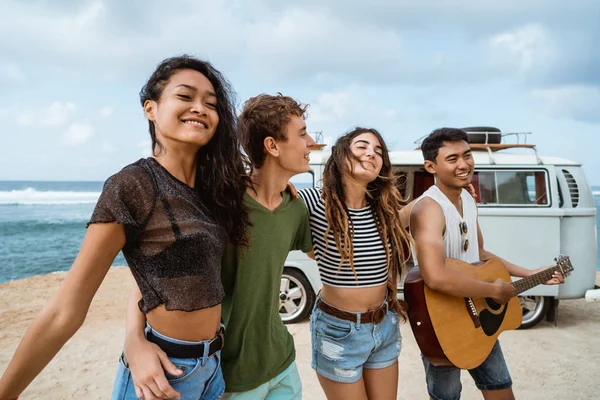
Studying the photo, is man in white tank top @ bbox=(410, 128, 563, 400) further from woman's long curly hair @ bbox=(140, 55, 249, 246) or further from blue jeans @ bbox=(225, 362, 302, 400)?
woman's long curly hair @ bbox=(140, 55, 249, 246)

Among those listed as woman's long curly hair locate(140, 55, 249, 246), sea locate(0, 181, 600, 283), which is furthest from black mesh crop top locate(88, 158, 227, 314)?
sea locate(0, 181, 600, 283)

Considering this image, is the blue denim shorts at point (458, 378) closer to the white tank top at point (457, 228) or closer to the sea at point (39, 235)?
the white tank top at point (457, 228)

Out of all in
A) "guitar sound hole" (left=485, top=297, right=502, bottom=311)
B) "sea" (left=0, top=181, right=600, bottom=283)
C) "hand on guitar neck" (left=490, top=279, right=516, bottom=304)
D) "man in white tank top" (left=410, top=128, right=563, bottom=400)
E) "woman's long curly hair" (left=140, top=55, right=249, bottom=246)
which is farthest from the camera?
"sea" (left=0, top=181, right=600, bottom=283)

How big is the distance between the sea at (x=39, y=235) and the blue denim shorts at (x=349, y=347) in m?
6.57

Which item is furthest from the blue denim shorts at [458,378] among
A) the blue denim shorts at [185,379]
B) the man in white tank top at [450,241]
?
the blue denim shorts at [185,379]

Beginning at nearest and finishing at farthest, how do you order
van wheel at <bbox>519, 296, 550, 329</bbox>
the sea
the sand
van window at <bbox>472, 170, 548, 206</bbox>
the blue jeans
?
the blue jeans
the sand
van window at <bbox>472, 170, 548, 206</bbox>
van wheel at <bbox>519, 296, 550, 329</bbox>
the sea

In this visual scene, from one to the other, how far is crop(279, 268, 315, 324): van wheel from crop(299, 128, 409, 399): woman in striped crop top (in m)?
3.15

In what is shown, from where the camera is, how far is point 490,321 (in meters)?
2.68

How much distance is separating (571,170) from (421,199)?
3874 millimetres

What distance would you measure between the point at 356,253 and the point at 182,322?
102 centimetres

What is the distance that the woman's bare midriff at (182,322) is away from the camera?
53.3 inches

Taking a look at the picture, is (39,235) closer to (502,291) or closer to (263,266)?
(263,266)

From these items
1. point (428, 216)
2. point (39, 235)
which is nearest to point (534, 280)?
point (428, 216)

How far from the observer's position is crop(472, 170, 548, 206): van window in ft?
17.1
